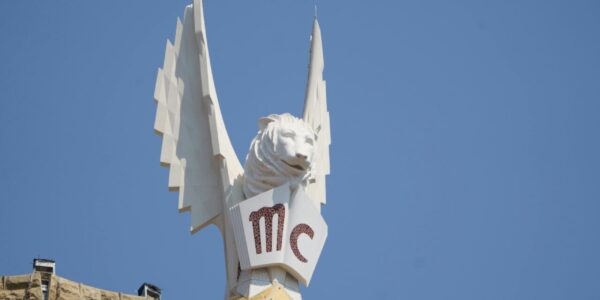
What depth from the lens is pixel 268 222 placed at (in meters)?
31.9

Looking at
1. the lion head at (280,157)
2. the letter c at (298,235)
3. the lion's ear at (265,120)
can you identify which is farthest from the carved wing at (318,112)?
the lion head at (280,157)

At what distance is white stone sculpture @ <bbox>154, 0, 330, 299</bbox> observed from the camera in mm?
31906

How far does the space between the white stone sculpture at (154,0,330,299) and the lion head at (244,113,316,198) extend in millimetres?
18

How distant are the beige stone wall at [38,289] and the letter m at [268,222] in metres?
4.51

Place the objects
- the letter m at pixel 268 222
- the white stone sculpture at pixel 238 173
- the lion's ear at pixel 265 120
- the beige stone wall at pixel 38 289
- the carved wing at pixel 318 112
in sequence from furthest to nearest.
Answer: the carved wing at pixel 318 112
the beige stone wall at pixel 38 289
the lion's ear at pixel 265 120
the white stone sculpture at pixel 238 173
the letter m at pixel 268 222

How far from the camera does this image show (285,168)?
32.2m

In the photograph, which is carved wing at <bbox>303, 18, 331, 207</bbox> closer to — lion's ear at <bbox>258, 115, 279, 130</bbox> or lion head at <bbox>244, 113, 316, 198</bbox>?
lion's ear at <bbox>258, 115, 279, 130</bbox>

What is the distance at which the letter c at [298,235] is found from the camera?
32.2 metres

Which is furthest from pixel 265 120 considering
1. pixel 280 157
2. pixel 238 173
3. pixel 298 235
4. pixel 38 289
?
pixel 38 289

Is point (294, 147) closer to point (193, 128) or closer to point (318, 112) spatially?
point (193, 128)

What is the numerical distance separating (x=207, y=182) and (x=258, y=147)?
4.33 ft

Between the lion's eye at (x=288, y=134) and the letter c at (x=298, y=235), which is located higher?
the lion's eye at (x=288, y=134)

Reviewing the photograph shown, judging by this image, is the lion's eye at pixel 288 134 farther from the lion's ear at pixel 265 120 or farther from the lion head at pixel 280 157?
the lion's ear at pixel 265 120

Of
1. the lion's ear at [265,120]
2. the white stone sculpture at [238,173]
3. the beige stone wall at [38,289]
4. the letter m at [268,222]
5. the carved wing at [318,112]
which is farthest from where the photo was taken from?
the carved wing at [318,112]
